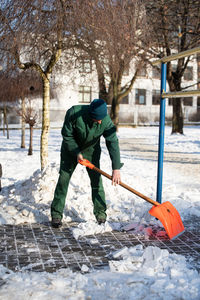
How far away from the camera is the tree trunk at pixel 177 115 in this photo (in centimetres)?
1948

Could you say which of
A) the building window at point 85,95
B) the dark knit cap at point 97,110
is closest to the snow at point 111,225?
the dark knit cap at point 97,110

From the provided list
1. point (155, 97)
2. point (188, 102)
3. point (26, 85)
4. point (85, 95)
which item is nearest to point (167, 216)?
point (26, 85)

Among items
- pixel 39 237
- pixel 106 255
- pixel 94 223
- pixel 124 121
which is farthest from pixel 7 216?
pixel 124 121

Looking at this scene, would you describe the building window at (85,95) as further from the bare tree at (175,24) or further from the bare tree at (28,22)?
the bare tree at (28,22)

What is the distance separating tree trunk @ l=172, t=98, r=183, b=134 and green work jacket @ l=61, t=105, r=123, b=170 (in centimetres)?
1530

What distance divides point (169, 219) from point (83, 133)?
1.37 m

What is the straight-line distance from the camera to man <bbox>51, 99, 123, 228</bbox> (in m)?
4.23

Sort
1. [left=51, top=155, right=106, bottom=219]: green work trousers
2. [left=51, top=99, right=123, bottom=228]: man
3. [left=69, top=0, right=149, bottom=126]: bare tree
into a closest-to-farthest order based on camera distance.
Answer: [left=51, top=99, right=123, bottom=228]: man → [left=51, top=155, right=106, bottom=219]: green work trousers → [left=69, top=0, right=149, bottom=126]: bare tree

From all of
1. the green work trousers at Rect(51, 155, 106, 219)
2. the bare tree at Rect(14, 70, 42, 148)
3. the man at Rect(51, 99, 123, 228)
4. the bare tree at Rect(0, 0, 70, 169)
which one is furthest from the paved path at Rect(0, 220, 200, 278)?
the bare tree at Rect(14, 70, 42, 148)

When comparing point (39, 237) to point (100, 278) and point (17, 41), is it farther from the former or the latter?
point (17, 41)

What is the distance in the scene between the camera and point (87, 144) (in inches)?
175

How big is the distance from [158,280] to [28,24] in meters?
4.45

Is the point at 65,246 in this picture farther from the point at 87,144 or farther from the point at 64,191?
the point at 87,144

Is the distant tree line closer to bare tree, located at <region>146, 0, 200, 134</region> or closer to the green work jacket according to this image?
the green work jacket
